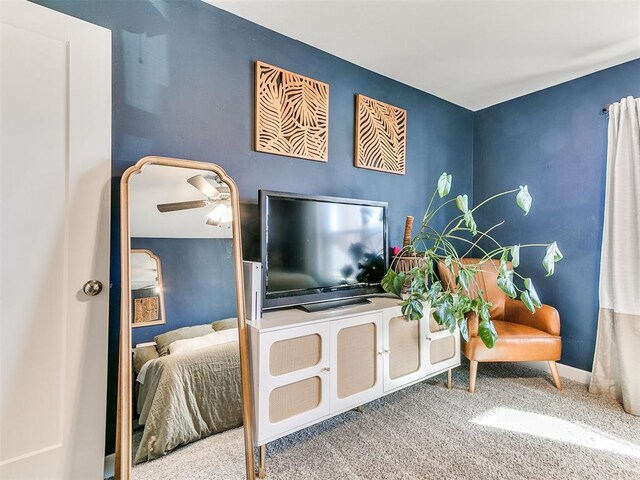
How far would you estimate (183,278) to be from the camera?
159cm

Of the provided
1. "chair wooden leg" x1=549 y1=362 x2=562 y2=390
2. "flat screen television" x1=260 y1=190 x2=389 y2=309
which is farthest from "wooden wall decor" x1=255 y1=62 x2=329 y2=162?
"chair wooden leg" x1=549 y1=362 x2=562 y2=390

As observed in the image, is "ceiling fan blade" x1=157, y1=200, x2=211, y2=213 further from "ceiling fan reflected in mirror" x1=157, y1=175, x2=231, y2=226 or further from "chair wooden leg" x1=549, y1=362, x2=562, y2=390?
"chair wooden leg" x1=549, y1=362, x2=562, y2=390

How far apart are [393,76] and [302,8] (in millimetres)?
1060

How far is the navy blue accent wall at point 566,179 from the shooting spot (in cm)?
254

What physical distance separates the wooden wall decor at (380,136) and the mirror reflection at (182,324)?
1.24m

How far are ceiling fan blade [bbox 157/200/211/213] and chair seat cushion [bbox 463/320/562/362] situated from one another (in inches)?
80.0

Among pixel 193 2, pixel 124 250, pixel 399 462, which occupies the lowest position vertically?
pixel 399 462

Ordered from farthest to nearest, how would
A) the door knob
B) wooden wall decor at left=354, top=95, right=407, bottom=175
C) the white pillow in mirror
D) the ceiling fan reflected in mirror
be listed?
wooden wall decor at left=354, top=95, right=407, bottom=175 → the ceiling fan reflected in mirror → the white pillow in mirror → the door knob

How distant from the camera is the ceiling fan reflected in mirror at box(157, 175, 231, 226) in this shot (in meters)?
1.63

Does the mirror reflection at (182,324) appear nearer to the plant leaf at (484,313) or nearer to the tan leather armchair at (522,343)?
the plant leaf at (484,313)

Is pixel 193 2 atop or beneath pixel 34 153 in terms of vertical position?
atop

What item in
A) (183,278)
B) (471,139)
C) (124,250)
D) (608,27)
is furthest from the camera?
(471,139)

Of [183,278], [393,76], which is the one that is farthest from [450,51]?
[183,278]

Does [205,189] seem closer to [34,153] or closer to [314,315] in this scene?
[34,153]
